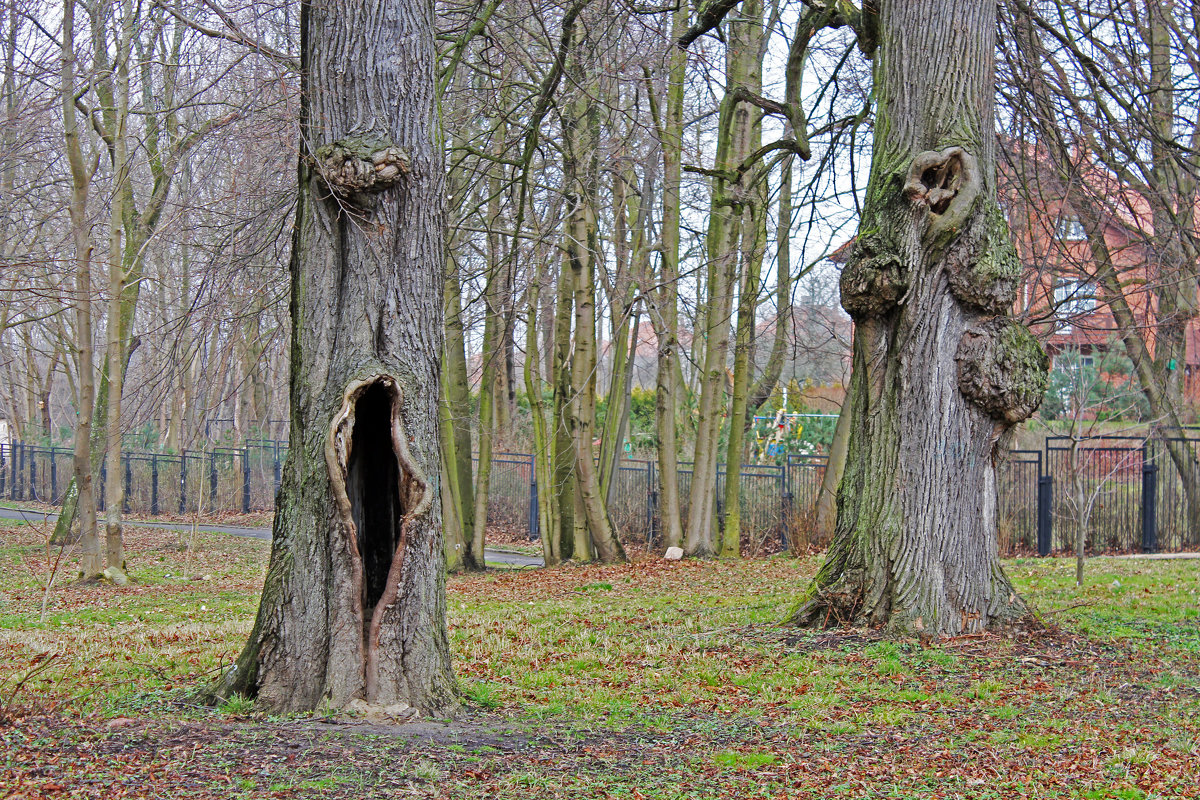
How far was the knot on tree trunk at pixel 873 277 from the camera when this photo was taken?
6.81 meters

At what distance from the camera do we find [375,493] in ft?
17.7

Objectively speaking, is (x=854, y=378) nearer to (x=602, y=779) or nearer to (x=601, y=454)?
(x=602, y=779)

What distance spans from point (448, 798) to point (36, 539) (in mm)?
20435

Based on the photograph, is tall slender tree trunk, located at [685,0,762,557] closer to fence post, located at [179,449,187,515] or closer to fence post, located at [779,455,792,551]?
fence post, located at [779,455,792,551]

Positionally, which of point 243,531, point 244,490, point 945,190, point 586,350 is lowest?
point 243,531

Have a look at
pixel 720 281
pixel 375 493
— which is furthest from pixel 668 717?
pixel 720 281

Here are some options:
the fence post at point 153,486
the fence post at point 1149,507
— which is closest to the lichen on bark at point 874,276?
the fence post at point 1149,507

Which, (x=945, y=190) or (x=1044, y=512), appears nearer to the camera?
(x=945, y=190)

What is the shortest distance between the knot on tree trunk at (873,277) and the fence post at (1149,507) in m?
12.2

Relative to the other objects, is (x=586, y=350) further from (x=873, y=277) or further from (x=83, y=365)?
(x=873, y=277)

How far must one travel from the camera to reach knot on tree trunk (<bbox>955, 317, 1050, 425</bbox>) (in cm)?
680

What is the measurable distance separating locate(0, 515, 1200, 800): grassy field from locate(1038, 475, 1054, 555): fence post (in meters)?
7.80

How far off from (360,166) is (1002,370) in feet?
14.6

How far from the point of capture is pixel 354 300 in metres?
4.98
